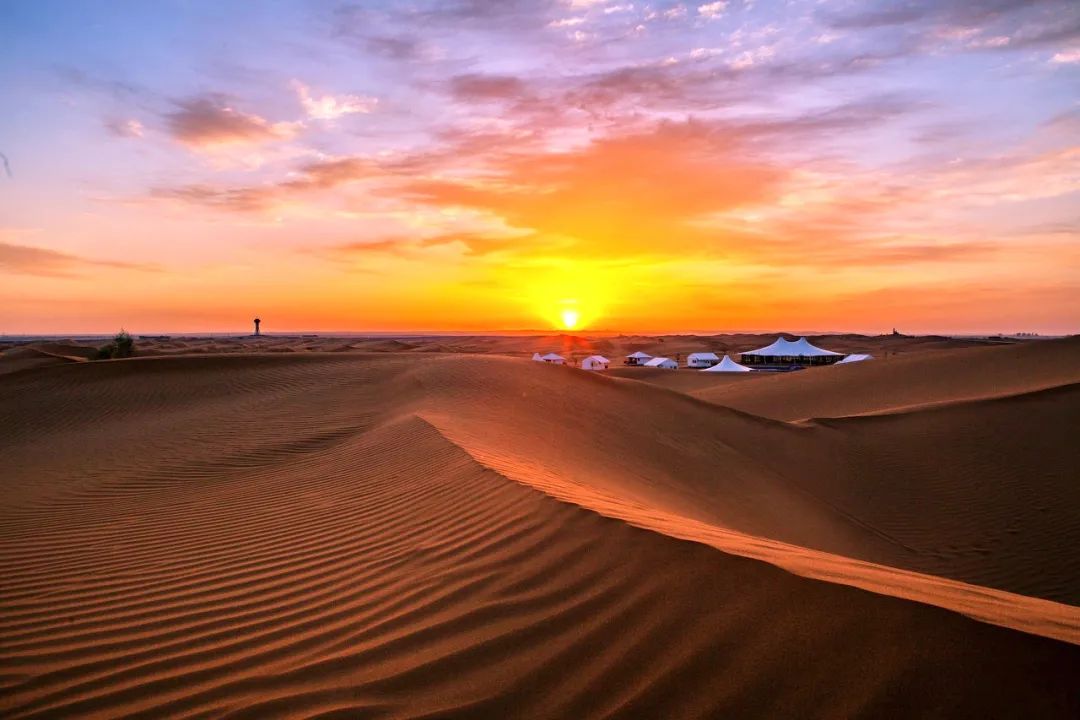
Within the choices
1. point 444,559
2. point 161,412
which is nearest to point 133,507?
point 444,559

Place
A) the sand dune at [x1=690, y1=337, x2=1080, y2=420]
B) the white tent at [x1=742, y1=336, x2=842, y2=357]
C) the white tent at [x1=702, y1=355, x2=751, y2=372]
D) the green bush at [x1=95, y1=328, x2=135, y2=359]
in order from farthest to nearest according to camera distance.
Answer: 1. the white tent at [x1=742, y1=336, x2=842, y2=357]
2. the white tent at [x1=702, y1=355, x2=751, y2=372]
3. the green bush at [x1=95, y1=328, x2=135, y2=359]
4. the sand dune at [x1=690, y1=337, x2=1080, y2=420]

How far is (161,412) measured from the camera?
54.6 feet

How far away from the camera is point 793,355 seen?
47344mm

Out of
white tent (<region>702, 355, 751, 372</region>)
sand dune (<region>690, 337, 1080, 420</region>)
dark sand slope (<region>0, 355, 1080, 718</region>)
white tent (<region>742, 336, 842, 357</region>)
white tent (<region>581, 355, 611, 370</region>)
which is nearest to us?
dark sand slope (<region>0, 355, 1080, 718</region>)

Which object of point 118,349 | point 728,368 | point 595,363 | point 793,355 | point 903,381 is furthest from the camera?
point 793,355

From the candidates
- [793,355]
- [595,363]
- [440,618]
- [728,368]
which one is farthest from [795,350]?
[440,618]

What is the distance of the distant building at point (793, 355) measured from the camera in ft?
153

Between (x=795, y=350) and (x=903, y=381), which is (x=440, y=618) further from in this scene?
(x=795, y=350)

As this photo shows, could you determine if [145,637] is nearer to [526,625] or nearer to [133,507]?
[526,625]

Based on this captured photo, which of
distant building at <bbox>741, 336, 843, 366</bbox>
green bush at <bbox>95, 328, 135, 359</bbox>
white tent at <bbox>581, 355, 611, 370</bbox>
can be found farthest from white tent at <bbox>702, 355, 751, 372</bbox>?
green bush at <bbox>95, 328, 135, 359</bbox>

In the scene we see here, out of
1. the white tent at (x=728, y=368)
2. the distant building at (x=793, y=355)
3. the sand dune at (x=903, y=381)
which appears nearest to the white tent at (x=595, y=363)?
the white tent at (x=728, y=368)

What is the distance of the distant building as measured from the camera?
46.5 meters

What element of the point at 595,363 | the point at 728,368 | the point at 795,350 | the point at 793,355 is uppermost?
the point at 795,350

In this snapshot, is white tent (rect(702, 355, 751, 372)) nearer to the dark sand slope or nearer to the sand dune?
the sand dune
